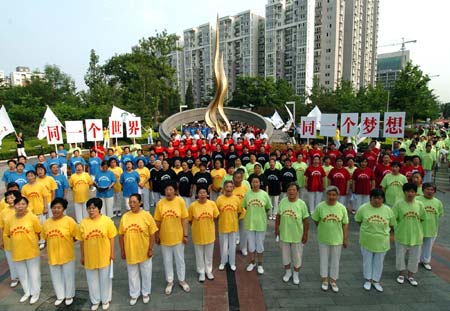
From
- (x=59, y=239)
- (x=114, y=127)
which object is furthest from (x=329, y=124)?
(x=59, y=239)

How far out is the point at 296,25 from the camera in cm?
6419

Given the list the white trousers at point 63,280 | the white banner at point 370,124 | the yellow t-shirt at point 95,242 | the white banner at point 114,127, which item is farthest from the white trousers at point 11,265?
the white banner at point 370,124

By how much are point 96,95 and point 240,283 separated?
2974 cm

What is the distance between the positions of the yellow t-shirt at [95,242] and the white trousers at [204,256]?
1363 millimetres

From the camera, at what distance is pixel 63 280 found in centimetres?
429

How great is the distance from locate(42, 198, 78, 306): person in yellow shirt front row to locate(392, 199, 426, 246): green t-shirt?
4734 millimetres

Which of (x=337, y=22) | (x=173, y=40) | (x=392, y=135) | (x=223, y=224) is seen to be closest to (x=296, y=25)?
(x=337, y=22)

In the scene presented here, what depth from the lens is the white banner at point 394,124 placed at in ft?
30.0

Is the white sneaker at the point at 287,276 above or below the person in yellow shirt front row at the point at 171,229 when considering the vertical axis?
below

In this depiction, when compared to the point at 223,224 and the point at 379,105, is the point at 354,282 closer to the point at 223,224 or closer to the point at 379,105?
the point at 223,224

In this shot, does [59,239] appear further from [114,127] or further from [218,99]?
[218,99]

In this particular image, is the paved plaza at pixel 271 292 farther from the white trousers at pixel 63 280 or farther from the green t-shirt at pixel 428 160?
the green t-shirt at pixel 428 160

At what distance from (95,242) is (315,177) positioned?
508 cm

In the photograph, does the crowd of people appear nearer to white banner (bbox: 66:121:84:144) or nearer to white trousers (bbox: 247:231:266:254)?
white trousers (bbox: 247:231:266:254)
